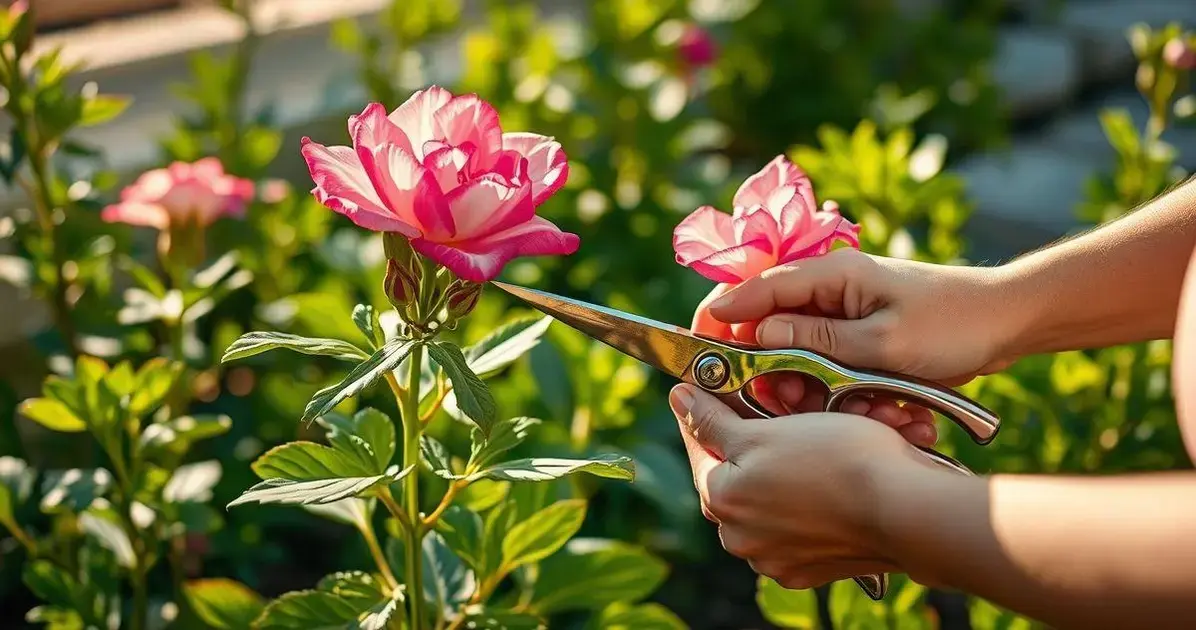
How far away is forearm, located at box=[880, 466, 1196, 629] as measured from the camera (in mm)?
703

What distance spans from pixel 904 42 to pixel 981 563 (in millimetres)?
2510

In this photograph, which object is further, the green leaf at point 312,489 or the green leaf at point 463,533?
the green leaf at point 463,533

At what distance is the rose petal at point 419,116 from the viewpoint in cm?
85

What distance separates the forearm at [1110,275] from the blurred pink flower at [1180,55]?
0.66 metres

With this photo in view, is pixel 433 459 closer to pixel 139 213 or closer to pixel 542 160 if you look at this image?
pixel 542 160

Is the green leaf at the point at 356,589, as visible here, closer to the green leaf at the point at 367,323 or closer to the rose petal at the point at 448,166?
the green leaf at the point at 367,323

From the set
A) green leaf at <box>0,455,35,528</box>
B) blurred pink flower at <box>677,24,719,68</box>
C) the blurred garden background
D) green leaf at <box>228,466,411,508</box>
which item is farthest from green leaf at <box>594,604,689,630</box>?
blurred pink flower at <box>677,24,719,68</box>

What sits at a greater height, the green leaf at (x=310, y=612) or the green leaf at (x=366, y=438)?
the green leaf at (x=366, y=438)

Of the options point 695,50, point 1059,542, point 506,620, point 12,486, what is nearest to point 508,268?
point 695,50

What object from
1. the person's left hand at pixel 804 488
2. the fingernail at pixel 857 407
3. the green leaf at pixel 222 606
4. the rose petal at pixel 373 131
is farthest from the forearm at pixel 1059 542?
the green leaf at pixel 222 606

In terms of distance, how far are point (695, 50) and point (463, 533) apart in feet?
4.53

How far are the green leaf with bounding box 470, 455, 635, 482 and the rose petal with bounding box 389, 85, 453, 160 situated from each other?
0.77 feet

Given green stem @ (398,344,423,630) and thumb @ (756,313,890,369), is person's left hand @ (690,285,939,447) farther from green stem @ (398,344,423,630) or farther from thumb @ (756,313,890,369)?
green stem @ (398,344,423,630)

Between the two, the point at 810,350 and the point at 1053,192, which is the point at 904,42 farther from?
the point at 810,350
